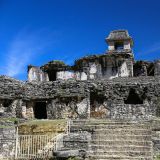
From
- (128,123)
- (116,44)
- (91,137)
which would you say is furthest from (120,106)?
(116,44)

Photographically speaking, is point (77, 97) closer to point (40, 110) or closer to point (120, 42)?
point (40, 110)

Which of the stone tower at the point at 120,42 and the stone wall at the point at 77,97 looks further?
the stone tower at the point at 120,42

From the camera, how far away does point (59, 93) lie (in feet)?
86.5

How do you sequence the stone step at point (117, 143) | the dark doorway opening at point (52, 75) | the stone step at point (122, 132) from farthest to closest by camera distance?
1. the dark doorway opening at point (52, 75)
2. the stone step at point (122, 132)
3. the stone step at point (117, 143)

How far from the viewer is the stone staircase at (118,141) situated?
15.6m

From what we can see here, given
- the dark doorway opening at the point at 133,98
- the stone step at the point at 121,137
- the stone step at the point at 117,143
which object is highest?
the dark doorway opening at the point at 133,98

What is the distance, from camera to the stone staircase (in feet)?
51.1

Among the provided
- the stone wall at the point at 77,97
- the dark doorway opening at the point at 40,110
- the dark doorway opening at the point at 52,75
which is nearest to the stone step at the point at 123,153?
the stone wall at the point at 77,97

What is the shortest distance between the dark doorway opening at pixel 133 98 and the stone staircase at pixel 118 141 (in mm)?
7896

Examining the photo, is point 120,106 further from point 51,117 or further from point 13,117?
point 13,117

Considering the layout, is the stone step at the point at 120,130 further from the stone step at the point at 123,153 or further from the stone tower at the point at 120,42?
the stone tower at the point at 120,42

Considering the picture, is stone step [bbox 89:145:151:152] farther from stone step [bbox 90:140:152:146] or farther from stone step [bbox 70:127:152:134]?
stone step [bbox 70:127:152:134]

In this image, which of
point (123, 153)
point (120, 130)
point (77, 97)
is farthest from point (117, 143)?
point (77, 97)

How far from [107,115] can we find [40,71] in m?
20.2
